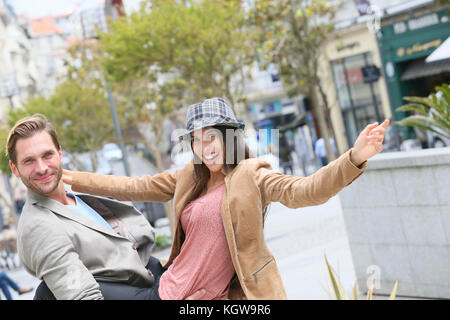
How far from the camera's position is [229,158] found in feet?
7.61

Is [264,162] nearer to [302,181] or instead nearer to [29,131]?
[302,181]

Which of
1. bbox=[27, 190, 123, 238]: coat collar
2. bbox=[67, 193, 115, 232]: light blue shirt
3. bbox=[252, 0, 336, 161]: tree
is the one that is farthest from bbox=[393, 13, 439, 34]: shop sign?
bbox=[27, 190, 123, 238]: coat collar

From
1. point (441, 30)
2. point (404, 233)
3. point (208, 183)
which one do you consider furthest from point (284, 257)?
point (441, 30)

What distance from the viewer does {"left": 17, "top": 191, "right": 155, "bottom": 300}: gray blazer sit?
6.39 ft

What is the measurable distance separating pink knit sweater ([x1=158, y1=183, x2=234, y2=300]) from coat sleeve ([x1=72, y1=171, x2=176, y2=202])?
39cm

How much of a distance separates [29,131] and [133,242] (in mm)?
656

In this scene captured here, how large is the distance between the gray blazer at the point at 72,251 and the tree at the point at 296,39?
14785 millimetres

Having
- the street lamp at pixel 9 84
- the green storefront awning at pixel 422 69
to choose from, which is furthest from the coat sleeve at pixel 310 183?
the street lamp at pixel 9 84

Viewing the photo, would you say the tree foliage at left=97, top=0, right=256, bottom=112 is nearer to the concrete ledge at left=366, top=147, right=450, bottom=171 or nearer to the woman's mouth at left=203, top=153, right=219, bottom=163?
the concrete ledge at left=366, top=147, right=450, bottom=171

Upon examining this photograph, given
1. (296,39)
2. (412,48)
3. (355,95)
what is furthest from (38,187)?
(355,95)

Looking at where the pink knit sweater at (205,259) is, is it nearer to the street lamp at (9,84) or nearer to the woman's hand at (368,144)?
the woman's hand at (368,144)

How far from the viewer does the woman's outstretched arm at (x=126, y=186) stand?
262 cm

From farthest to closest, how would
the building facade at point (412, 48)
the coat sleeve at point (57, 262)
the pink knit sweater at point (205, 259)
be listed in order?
the building facade at point (412, 48) → the pink knit sweater at point (205, 259) → the coat sleeve at point (57, 262)

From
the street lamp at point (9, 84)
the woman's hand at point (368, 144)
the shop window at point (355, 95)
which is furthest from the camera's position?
the shop window at point (355, 95)
